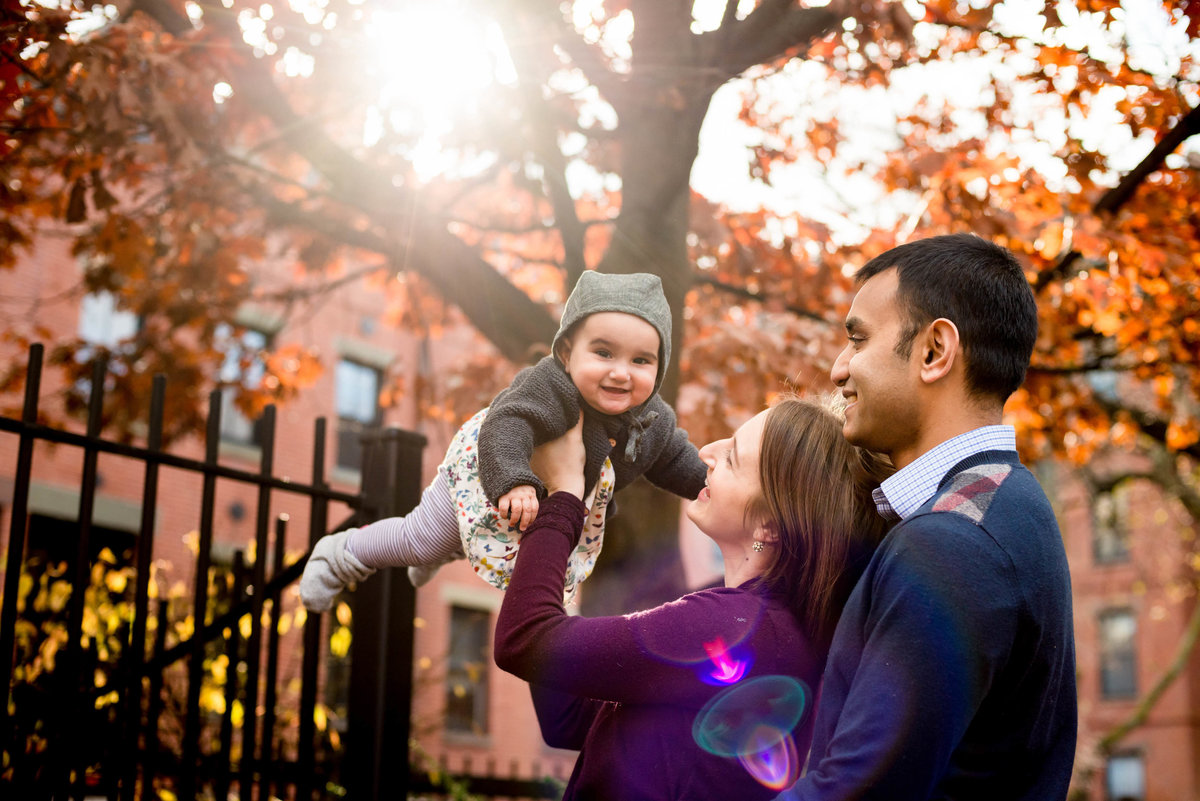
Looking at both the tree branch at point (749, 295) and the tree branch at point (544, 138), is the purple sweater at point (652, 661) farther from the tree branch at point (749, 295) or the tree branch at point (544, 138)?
the tree branch at point (749, 295)

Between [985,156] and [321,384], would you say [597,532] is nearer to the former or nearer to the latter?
[985,156]

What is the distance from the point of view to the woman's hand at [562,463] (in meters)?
2.58

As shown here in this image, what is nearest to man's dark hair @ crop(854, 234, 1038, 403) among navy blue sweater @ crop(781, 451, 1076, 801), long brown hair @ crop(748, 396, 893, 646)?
navy blue sweater @ crop(781, 451, 1076, 801)

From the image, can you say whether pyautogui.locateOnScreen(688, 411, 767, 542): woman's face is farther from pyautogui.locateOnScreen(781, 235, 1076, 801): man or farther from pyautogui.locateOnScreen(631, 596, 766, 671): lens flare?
pyautogui.locateOnScreen(781, 235, 1076, 801): man

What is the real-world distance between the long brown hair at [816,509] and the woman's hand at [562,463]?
48 cm

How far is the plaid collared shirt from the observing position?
1.88 meters

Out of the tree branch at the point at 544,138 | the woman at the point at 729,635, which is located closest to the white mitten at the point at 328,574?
the woman at the point at 729,635

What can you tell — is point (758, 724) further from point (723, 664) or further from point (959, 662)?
point (959, 662)

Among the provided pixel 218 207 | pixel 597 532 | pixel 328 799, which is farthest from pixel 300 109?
pixel 597 532

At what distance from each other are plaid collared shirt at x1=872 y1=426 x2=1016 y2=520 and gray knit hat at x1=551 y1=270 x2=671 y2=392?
0.95 metres

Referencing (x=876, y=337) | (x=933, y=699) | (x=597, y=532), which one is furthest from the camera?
(x=597, y=532)

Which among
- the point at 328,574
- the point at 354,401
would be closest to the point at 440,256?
the point at 328,574

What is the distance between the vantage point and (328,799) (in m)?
6.03

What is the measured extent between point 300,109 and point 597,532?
5212mm
